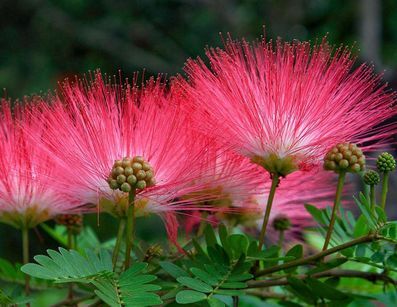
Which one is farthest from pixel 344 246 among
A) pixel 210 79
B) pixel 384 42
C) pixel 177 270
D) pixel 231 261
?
pixel 384 42

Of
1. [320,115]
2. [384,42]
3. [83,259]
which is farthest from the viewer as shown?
[384,42]

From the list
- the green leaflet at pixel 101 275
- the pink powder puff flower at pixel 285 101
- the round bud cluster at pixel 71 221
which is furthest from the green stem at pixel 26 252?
the pink powder puff flower at pixel 285 101

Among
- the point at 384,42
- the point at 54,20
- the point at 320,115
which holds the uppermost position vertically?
the point at 54,20

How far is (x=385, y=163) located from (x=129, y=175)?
1.90ft

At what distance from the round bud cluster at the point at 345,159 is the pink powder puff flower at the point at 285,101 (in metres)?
0.05

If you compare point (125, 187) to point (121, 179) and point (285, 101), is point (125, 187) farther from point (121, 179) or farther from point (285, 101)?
point (285, 101)

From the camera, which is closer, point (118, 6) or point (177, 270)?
point (177, 270)

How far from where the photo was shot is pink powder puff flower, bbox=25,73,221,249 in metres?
1.59

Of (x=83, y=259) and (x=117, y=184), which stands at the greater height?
(x=117, y=184)

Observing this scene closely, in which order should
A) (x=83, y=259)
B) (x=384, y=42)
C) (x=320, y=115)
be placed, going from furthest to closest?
(x=384, y=42) < (x=320, y=115) < (x=83, y=259)

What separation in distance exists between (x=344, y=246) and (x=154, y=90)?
0.55 m

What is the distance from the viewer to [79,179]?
5.26 ft

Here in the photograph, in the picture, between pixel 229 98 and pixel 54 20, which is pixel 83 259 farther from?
pixel 54 20

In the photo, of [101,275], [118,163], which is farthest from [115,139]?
[101,275]
